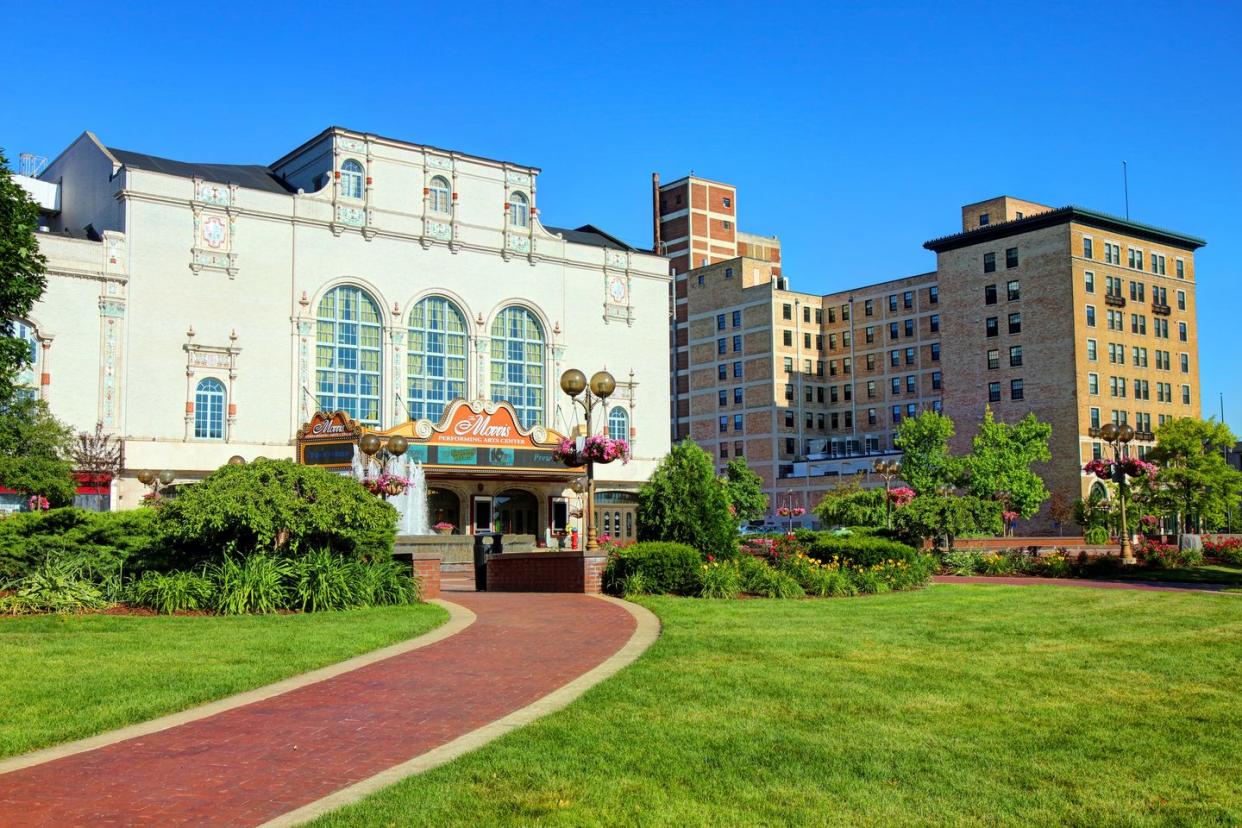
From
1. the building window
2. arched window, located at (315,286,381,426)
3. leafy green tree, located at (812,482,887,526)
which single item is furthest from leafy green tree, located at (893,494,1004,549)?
the building window

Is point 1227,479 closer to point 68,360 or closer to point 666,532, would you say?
point 666,532

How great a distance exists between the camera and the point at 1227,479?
72.6 meters

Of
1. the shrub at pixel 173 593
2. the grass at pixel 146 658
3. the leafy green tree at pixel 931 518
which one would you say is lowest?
the grass at pixel 146 658

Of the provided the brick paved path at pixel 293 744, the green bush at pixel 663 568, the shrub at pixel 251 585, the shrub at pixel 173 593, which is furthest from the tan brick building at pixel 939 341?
the brick paved path at pixel 293 744

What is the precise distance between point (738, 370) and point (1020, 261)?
→ 94.8 feet

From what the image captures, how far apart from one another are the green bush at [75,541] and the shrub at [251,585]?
1722 millimetres

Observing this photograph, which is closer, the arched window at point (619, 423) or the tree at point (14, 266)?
the tree at point (14, 266)

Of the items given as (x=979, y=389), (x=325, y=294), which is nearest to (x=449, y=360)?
(x=325, y=294)

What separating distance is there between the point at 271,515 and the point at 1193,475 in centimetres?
6472

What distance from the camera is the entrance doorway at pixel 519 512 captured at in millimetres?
65375

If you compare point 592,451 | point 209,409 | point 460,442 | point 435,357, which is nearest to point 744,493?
point 435,357

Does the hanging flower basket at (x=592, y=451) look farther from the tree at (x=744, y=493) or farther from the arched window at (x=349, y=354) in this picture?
the tree at (x=744, y=493)

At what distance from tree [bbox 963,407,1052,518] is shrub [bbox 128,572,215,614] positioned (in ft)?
205

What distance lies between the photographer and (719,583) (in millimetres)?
22141
